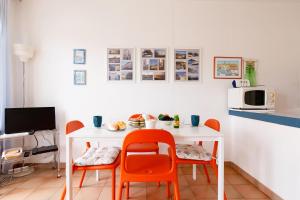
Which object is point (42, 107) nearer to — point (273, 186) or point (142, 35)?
point (142, 35)

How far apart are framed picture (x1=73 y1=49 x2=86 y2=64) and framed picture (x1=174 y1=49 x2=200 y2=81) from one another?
1.36 metres

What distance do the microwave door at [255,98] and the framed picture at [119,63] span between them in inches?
65.3

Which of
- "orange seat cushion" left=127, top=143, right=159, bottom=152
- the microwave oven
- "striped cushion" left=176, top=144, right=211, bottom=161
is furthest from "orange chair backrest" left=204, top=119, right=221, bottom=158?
the microwave oven

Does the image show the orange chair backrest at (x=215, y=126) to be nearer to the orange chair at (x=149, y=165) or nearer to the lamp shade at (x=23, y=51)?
the orange chair at (x=149, y=165)

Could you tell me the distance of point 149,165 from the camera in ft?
4.94

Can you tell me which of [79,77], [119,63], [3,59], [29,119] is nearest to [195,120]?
[119,63]

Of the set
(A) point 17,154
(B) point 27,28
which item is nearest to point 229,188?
(A) point 17,154

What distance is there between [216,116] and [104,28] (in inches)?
83.7

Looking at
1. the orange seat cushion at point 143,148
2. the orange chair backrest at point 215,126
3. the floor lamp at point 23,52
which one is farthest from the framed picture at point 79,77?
the orange chair backrest at point 215,126

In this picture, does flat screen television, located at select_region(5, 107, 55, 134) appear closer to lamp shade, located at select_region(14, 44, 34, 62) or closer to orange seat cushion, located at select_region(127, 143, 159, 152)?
lamp shade, located at select_region(14, 44, 34, 62)

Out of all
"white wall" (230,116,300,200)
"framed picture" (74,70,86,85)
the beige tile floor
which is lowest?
the beige tile floor

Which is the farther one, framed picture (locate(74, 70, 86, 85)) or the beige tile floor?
framed picture (locate(74, 70, 86, 85))

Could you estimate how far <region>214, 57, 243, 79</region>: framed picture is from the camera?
8.97 ft

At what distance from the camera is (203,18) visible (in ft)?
8.94
